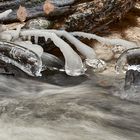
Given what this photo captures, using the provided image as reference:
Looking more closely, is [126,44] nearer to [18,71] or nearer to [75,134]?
[18,71]

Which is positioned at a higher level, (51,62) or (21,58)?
(21,58)

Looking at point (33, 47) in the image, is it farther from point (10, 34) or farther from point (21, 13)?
point (21, 13)

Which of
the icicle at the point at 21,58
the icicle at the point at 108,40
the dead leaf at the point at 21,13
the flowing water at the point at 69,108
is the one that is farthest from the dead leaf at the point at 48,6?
the flowing water at the point at 69,108

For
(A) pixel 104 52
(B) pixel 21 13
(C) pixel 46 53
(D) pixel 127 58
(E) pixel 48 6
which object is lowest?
(A) pixel 104 52

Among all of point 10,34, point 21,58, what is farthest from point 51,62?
point 10,34

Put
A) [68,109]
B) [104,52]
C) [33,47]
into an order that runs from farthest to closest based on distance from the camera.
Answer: [104,52] < [33,47] < [68,109]

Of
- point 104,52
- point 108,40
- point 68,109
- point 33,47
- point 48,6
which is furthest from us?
point 104,52

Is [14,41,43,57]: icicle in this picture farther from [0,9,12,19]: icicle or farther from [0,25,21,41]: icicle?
[0,9,12,19]: icicle

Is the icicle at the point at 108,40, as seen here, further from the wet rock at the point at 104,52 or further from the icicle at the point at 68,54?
the icicle at the point at 68,54

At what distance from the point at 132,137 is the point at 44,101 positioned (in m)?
1.01

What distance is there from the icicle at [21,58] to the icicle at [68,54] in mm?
365

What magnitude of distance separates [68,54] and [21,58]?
62cm

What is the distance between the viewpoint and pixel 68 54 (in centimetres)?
487

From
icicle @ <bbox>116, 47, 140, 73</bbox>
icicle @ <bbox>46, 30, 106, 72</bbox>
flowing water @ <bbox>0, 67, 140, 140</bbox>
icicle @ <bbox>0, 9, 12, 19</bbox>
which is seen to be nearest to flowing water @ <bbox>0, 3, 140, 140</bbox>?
flowing water @ <bbox>0, 67, 140, 140</bbox>
